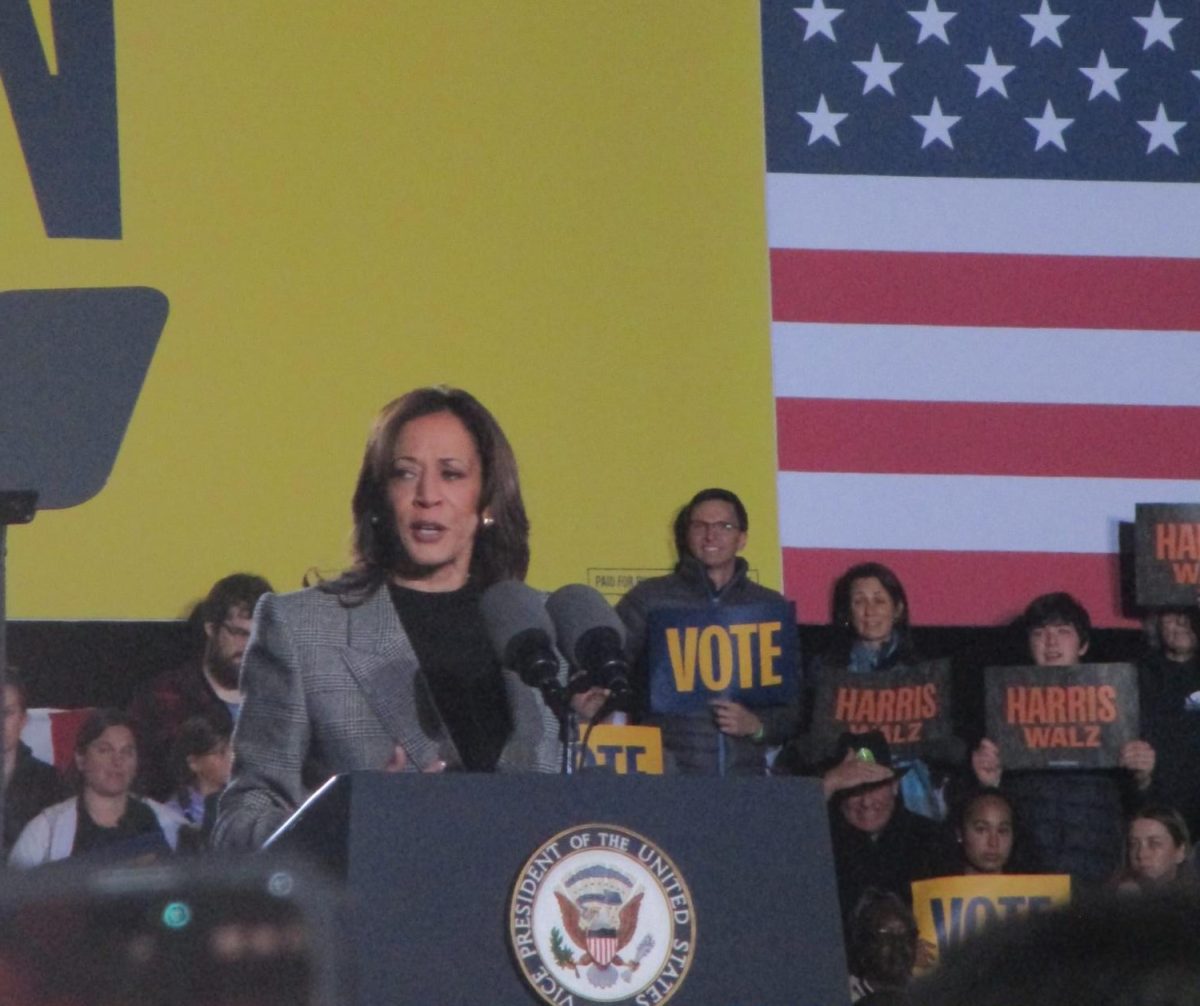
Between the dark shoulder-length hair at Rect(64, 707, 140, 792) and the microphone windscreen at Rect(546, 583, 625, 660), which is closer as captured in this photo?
the microphone windscreen at Rect(546, 583, 625, 660)

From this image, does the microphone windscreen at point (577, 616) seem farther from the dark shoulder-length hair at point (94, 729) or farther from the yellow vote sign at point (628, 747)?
the dark shoulder-length hair at point (94, 729)

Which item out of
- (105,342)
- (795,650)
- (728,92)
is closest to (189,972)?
(105,342)

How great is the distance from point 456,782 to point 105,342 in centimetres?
162

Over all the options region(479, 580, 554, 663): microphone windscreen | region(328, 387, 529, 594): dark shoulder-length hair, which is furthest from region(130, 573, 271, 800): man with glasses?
region(479, 580, 554, 663): microphone windscreen

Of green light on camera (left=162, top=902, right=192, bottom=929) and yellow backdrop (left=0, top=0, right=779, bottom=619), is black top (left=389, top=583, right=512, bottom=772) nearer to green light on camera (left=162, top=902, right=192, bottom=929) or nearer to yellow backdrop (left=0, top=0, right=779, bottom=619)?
green light on camera (left=162, top=902, right=192, bottom=929)

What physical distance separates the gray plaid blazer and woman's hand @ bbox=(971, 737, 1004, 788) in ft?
9.08

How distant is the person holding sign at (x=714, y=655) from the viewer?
4.35 m

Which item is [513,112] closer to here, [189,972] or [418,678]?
[418,678]

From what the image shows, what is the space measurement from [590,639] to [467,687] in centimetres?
30

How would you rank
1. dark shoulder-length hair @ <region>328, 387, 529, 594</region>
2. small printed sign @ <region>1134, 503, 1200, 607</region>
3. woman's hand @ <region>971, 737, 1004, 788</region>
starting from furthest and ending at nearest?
small printed sign @ <region>1134, 503, 1200, 607</region> < woman's hand @ <region>971, 737, 1004, 788</region> < dark shoulder-length hair @ <region>328, 387, 529, 594</region>

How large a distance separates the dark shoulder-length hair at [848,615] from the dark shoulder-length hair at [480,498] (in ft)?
8.50

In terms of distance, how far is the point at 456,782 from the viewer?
5.73ft

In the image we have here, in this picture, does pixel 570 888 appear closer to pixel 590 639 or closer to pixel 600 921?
pixel 600 921

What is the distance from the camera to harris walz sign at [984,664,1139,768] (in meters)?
4.79
